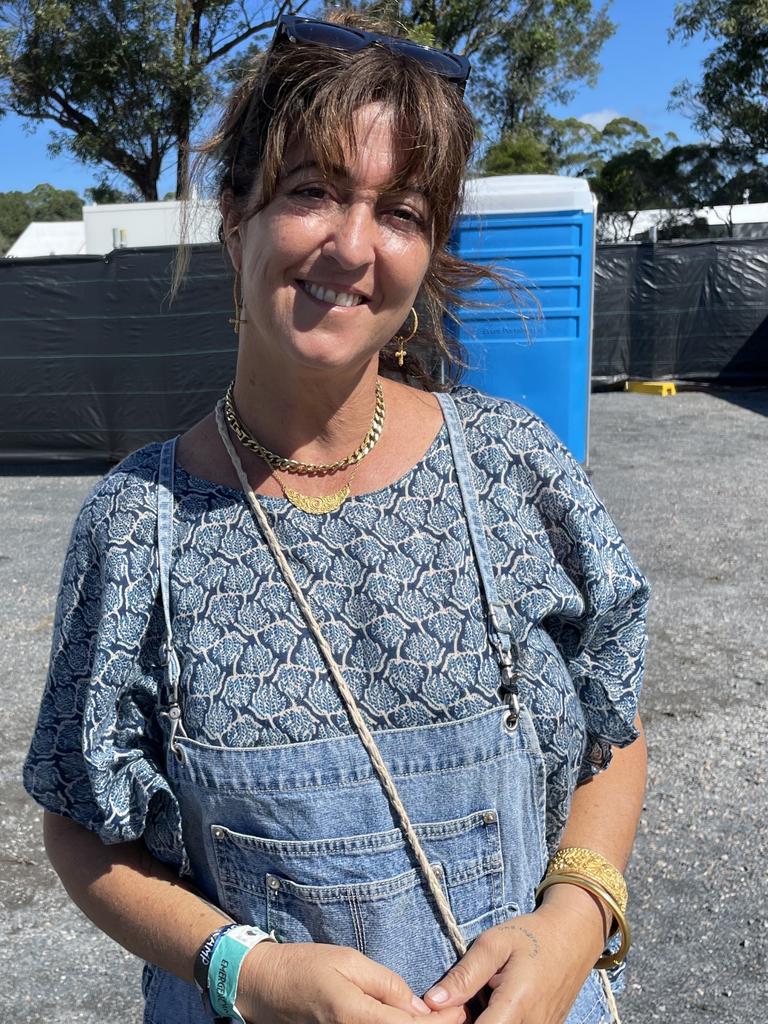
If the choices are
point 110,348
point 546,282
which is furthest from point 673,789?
point 110,348

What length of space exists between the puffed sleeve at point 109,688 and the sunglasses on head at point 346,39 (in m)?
0.58

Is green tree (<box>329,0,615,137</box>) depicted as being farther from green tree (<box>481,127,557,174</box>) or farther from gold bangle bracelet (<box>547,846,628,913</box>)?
gold bangle bracelet (<box>547,846,628,913</box>)

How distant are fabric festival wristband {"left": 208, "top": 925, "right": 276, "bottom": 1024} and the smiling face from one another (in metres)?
0.68

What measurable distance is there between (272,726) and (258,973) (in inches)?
10.7

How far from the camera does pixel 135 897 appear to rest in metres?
1.25

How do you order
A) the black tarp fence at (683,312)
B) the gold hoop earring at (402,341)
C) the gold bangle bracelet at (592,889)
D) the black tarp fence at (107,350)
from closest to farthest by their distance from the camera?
the gold bangle bracelet at (592,889) → the gold hoop earring at (402,341) → the black tarp fence at (107,350) → the black tarp fence at (683,312)

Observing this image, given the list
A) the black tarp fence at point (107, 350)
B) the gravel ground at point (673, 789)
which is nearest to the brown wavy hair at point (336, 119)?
the gravel ground at point (673, 789)

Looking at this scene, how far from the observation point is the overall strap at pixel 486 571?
124 cm

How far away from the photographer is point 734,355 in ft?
48.1

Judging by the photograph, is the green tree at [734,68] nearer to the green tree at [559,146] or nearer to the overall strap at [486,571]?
the green tree at [559,146]

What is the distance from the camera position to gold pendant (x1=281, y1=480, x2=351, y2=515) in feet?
4.27

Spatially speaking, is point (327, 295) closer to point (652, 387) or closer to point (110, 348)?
point (110, 348)

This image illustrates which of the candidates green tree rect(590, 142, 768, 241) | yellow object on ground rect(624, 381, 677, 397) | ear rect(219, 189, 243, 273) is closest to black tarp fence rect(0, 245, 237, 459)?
yellow object on ground rect(624, 381, 677, 397)

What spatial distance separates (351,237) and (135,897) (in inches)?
33.4
